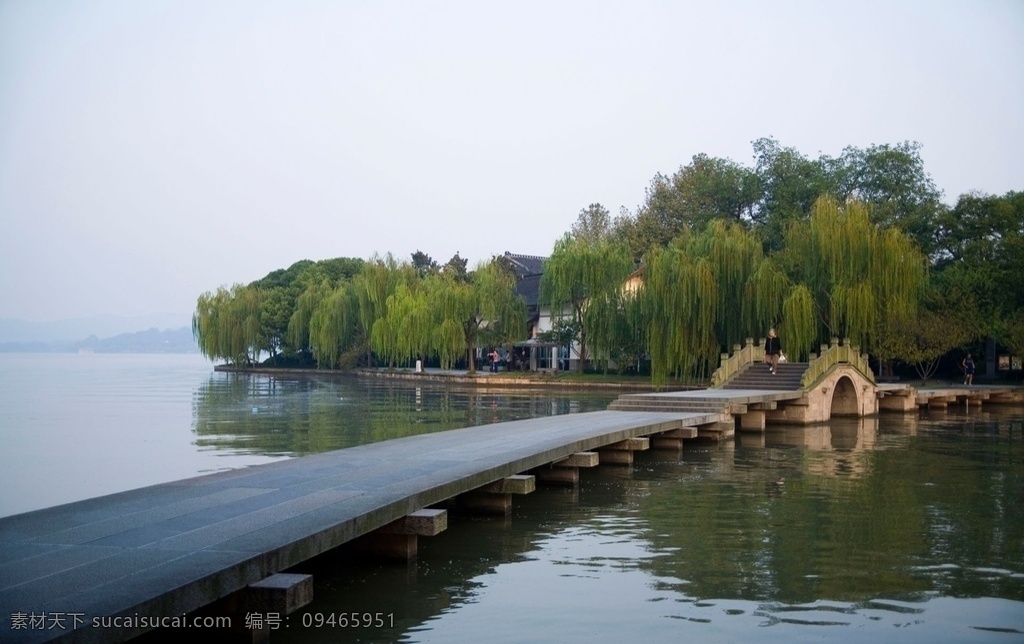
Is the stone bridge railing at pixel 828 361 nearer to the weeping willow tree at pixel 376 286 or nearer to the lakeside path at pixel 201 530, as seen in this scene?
the lakeside path at pixel 201 530

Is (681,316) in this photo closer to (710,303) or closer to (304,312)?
(710,303)

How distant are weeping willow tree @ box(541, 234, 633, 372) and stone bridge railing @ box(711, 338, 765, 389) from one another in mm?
13710

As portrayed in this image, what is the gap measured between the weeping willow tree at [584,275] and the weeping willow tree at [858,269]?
1235cm

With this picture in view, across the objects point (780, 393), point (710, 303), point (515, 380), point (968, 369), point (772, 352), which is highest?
point (710, 303)

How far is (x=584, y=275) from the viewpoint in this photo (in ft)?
144

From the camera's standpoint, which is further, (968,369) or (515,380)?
(515,380)

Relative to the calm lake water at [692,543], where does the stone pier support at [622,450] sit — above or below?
above

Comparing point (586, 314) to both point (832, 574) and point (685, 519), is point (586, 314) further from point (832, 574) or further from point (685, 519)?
point (832, 574)

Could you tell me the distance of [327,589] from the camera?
25.9 ft

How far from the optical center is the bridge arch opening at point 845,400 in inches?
1079

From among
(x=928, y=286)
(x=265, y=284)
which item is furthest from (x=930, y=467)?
(x=265, y=284)

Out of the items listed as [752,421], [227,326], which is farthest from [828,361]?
[227,326]

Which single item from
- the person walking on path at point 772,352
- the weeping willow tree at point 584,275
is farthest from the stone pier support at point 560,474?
the weeping willow tree at point 584,275

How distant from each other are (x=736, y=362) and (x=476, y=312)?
2479 cm
